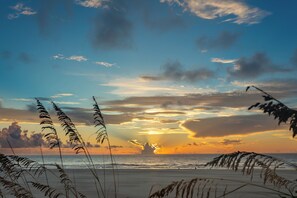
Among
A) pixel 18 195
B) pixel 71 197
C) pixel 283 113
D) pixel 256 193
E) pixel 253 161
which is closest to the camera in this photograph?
pixel 253 161

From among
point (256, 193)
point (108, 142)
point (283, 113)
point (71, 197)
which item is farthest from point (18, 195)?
point (256, 193)

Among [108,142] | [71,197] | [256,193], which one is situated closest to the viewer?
[108,142]

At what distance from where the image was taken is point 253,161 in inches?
117

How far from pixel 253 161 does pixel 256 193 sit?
1953 cm

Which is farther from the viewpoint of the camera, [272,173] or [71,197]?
[71,197]

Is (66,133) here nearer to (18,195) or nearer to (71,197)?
(18,195)

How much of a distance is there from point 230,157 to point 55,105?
2.89m

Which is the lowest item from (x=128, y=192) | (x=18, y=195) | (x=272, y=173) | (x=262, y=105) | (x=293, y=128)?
(x=128, y=192)

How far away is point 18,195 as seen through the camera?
477cm

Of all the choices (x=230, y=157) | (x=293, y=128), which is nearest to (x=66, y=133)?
(x=230, y=157)

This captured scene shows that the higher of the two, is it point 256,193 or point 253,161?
point 253,161

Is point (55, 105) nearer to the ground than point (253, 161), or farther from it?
farther from it

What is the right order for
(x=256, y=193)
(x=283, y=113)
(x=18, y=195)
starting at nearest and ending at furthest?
(x=283, y=113) < (x=18, y=195) < (x=256, y=193)

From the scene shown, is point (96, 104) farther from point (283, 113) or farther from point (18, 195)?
point (283, 113)
